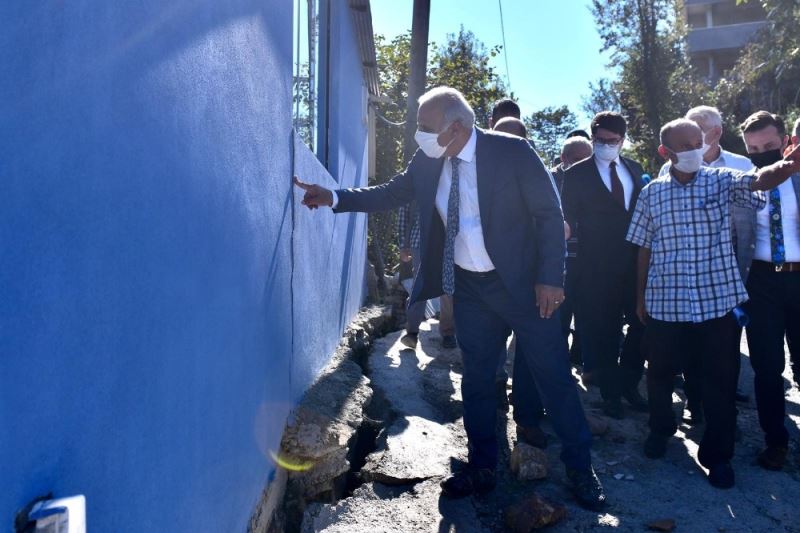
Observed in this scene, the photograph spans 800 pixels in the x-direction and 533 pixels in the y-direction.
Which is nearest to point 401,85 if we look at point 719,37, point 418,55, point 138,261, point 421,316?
point 418,55

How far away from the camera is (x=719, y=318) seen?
11.7 feet

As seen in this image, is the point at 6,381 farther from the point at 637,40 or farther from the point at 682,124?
the point at 637,40

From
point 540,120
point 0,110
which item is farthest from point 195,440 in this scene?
point 540,120

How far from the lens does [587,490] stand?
3.38 metres

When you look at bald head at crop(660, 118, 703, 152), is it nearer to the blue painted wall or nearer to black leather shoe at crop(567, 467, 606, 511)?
black leather shoe at crop(567, 467, 606, 511)

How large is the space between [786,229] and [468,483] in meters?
2.09

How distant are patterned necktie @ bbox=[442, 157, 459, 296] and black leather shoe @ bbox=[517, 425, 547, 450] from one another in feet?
3.56

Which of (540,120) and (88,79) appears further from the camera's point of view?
(540,120)

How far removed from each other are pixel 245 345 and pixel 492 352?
1407mm

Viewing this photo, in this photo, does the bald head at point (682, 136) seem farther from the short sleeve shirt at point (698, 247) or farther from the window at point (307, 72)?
the window at point (307, 72)

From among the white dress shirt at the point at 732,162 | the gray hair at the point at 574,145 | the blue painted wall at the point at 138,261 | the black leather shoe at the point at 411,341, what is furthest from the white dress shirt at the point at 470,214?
the black leather shoe at the point at 411,341

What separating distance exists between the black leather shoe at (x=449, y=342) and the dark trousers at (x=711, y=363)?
2.58 meters

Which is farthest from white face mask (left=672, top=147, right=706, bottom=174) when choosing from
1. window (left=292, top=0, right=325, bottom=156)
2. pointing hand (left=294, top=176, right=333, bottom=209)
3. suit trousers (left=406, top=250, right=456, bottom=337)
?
suit trousers (left=406, top=250, right=456, bottom=337)

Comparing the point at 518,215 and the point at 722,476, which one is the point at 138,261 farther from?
the point at 722,476
